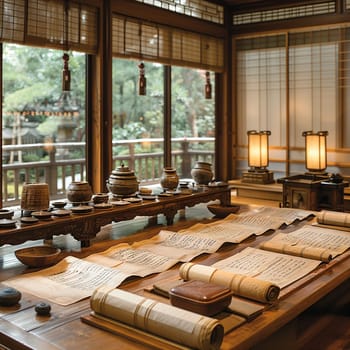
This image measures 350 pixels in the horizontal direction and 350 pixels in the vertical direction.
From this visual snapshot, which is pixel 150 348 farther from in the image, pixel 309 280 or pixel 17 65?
pixel 17 65

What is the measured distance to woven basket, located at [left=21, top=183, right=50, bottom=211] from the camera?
2527 millimetres

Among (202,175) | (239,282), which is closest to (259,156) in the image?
(202,175)

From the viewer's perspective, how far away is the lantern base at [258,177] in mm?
5605

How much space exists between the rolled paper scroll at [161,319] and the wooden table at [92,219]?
796mm

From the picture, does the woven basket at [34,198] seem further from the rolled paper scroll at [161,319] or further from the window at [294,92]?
the window at [294,92]

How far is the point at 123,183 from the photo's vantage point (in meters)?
3.02

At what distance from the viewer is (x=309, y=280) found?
1.90m

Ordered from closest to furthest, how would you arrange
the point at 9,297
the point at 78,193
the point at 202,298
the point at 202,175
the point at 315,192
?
the point at 202,298, the point at 9,297, the point at 78,193, the point at 202,175, the point at 315,192

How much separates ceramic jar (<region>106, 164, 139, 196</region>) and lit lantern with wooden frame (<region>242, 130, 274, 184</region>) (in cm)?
279

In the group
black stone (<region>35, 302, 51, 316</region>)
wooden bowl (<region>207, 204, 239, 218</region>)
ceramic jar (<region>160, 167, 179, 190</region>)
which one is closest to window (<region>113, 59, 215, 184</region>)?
ceramic jar (<region>160, 167, 179, 190</region>)

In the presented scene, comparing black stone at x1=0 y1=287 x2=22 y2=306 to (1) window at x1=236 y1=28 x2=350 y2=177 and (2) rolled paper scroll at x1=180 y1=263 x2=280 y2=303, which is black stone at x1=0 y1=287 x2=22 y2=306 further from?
(1) window at x1=236 y1=28 x2=350 y2=177

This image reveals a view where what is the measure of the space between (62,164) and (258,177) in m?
2.18

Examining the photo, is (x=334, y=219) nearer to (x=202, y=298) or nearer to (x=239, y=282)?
(x=239, y=282)

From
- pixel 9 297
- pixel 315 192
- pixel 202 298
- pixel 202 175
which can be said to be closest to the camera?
pixel 202 298
